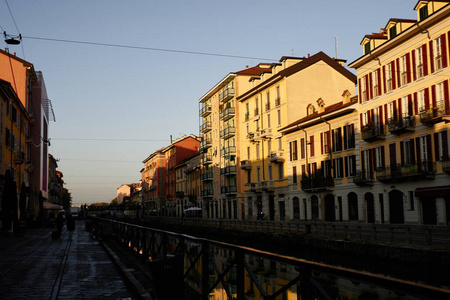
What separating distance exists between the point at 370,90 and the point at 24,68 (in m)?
37.0

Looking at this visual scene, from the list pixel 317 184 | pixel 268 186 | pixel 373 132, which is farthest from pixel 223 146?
pixel 373 132

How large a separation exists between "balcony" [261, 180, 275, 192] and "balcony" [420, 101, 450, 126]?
80.2 feet

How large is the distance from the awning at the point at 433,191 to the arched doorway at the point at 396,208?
242 centimetres

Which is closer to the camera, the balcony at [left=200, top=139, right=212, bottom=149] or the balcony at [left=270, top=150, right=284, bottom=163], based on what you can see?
the balcony at [left=270, top=150, right=284, bottom=163]

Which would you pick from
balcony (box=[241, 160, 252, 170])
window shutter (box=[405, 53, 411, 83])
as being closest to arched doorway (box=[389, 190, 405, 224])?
window shutter (box=[405, 53, 411, 83])

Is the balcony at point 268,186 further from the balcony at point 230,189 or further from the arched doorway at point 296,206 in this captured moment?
the balcony at point 230,189

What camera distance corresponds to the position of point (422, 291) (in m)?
3.18

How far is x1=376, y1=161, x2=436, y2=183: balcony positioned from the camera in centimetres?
3275

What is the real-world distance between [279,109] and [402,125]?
20.8 m

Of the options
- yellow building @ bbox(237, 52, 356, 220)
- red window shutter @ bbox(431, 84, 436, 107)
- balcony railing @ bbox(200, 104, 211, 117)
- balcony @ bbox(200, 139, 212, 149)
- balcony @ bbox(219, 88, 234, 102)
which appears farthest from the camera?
balcony railing @ bbox(200, 104, 211, 117)

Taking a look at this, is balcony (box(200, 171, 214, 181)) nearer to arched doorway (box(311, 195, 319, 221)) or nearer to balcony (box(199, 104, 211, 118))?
balcony (box(199, 104, 211, 118))

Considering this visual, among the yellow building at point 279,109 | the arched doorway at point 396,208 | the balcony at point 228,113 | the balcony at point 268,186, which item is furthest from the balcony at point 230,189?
the arched doorway at point 396,208

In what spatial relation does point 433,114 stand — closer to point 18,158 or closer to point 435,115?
point 435,115

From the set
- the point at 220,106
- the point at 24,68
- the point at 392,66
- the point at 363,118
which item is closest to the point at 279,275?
the point at 392,66
